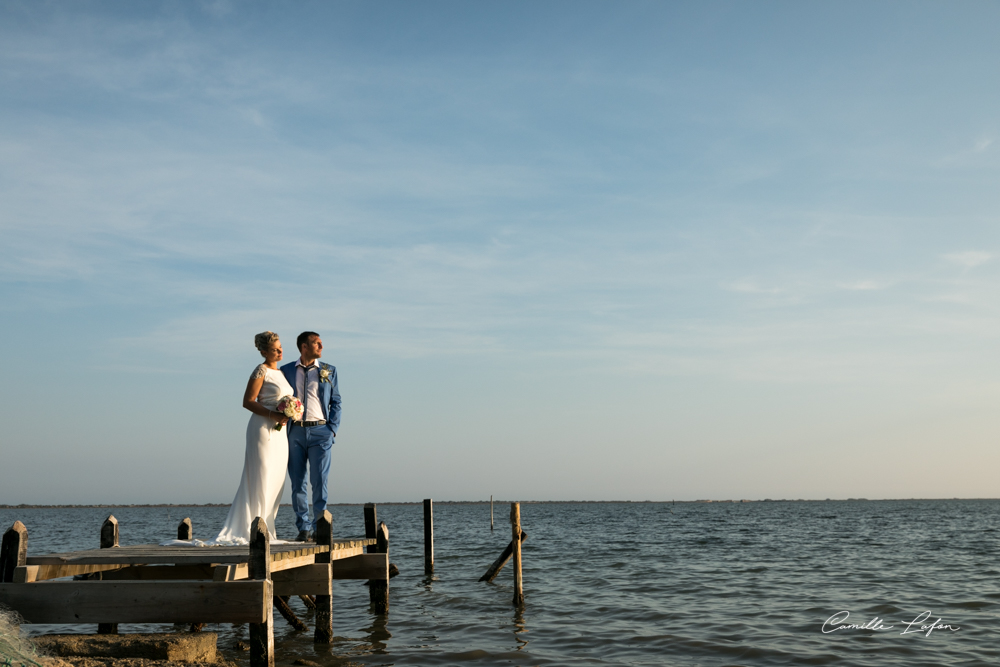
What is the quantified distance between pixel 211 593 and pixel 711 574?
1620 centimetres

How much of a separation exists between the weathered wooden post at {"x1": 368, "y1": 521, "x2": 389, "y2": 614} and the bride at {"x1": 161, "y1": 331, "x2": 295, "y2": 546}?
4.12 m

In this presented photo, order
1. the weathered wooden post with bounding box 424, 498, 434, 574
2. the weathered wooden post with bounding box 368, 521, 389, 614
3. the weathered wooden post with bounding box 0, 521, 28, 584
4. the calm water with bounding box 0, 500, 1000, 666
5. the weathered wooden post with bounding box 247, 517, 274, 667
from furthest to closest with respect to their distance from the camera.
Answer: the weathered wooden post with bounding box 424, 498, 434, 574 < the weathered wooden post with bounding box 368, 521, 389, 614 < the calm water with bounding box 0, 500, 1000, 666 < the weathered wooden post with bounding box 0, 521, 28, 584 < the weathered wooden post with bounding box 247, 517, 274, 667

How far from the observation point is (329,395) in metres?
9.55

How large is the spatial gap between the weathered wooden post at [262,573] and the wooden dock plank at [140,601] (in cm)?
12

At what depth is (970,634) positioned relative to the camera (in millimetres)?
11664

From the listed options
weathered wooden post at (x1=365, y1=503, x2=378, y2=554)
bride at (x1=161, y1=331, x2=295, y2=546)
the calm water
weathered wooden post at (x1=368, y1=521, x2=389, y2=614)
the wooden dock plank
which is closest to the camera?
the wooden dock plank

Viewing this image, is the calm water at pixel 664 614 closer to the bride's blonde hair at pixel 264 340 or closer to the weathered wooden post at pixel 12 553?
the weathered wooden post at pixel 12 553

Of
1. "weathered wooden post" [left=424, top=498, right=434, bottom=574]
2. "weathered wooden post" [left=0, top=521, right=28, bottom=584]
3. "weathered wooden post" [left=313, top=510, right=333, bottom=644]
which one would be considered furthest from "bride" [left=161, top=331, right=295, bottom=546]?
"weathered wooden post" [left=424, top=498, right=434, bottom=574]

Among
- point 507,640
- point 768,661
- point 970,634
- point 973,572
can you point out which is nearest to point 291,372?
point 507,640

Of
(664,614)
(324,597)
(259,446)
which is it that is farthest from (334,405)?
(664,614)

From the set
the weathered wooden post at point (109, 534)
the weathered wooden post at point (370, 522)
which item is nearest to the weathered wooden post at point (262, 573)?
the weathered wooden post at point (109, 534)

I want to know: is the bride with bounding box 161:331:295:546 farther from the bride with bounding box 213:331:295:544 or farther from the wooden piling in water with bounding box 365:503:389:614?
the wooden piling in water with bounding box 365:503:389:614

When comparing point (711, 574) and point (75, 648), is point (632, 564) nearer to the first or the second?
point (711, 574)

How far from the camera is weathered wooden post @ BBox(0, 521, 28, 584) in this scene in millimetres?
7074
